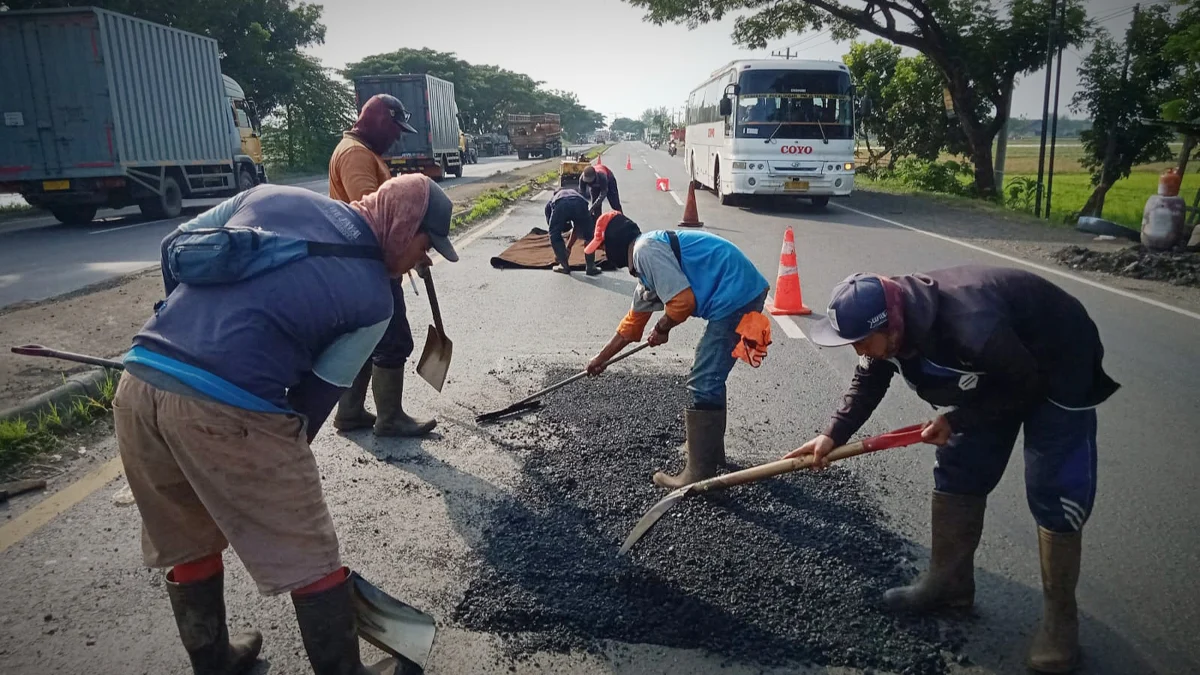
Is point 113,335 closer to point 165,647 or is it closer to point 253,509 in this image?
point 165,647

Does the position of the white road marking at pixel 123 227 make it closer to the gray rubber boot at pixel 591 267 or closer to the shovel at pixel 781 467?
the gray rubber boot at pixel 591 267

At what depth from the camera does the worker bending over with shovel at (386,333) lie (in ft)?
14.5

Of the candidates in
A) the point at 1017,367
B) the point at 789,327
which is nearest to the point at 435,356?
the point at 1017,367

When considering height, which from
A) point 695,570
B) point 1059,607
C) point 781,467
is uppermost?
point 781,467

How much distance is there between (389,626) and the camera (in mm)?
2422

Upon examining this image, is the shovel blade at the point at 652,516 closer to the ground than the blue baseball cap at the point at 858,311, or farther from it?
closer to the ground

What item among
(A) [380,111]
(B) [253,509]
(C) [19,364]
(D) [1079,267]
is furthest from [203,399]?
(D) [1079,267]

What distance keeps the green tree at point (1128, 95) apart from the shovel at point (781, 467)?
1683 centimetres

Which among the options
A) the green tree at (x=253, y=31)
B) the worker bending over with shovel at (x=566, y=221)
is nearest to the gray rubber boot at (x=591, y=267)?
the worker bending over with shovel at (x=566, y=221)

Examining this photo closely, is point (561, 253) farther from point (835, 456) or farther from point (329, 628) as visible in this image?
point (329, 628)

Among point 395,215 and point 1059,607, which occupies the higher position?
point 395,215

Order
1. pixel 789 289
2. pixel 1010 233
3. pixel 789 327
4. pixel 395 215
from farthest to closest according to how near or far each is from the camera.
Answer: pixel 1010 233 < pixel 789 289 < pixel 789 327 < pixel 395 215

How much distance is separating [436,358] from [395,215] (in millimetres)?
2300

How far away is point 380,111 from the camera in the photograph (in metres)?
4.59
